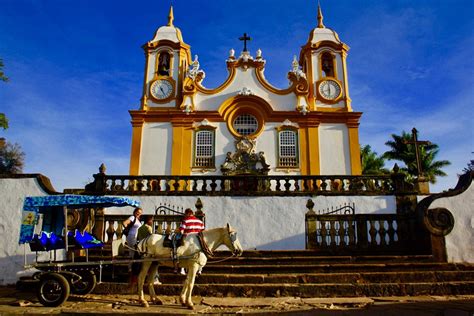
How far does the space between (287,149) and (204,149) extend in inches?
178

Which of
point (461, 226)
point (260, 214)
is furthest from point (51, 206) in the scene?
point (461, 226)

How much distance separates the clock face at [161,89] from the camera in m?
21.0

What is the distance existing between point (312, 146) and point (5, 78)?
49.4ft

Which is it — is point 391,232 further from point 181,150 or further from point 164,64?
point 164,64

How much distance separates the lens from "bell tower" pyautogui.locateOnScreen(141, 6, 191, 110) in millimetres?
20922

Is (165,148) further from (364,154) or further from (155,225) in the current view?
(364,154)

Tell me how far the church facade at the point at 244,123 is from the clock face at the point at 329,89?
58 mm

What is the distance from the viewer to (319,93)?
2123cm

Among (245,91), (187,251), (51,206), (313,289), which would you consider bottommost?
(313,289)

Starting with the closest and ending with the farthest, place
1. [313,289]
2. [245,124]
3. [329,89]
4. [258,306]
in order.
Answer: [258,306], [313,289], [245,124], [329,89]

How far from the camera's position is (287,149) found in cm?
1961

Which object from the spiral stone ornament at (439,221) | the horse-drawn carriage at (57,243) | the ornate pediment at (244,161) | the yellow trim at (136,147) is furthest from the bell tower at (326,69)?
the horse-drawn carriage at (57,243)

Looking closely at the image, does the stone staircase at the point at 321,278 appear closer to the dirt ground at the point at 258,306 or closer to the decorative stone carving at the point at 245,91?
the dirt ground at the point at 258,306

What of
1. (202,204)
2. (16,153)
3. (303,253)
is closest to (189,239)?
(303,253)
